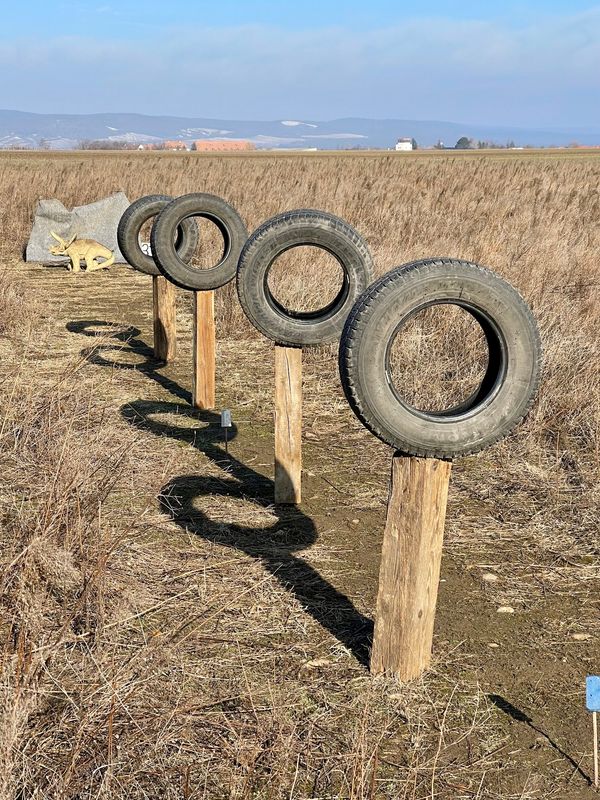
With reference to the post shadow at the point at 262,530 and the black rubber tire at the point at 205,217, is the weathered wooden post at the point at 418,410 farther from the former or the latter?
the black rubber tire at the point at 205,217

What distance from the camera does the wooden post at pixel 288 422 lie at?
511cm

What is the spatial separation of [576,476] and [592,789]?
2.85m

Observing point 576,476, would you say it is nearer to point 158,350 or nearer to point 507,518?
point 507,518

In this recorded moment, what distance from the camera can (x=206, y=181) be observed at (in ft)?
63.3

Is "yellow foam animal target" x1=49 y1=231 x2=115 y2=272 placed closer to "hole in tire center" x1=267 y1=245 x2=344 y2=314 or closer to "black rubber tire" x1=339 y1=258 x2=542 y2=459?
"hole in tire center" x1=267 y1=245 x2=344 y2=314

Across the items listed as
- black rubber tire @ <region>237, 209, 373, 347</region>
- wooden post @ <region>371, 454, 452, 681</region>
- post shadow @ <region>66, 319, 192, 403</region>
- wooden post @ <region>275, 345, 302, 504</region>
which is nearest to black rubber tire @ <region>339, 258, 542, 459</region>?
wooden post @ <region>371, 454, 452, 681</region>

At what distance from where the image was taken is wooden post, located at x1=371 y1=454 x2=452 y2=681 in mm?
3207

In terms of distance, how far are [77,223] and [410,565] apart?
1381cm

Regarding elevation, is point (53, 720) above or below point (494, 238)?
below

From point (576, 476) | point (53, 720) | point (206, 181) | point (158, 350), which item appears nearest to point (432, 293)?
point (53, 720)

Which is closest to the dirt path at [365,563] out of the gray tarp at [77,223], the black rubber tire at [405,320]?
the black rubber tire at [405,320]

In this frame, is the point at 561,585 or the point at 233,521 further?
the point at 233,521

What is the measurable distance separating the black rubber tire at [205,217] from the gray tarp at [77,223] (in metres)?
8.76

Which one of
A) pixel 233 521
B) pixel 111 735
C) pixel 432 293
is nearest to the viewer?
pixel 111 735
